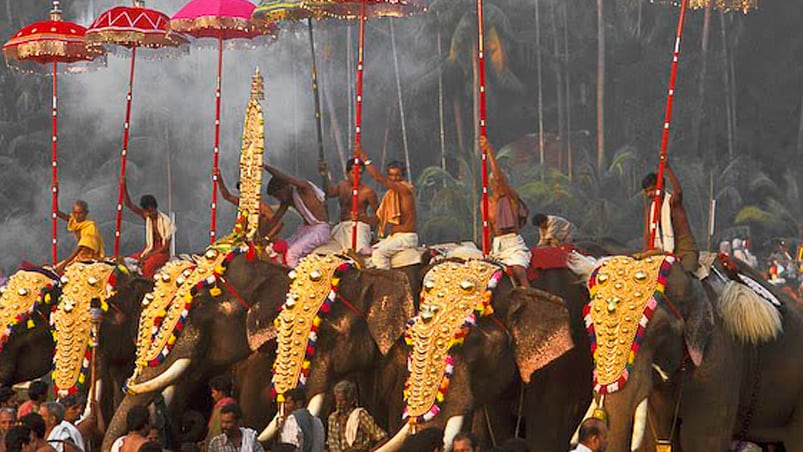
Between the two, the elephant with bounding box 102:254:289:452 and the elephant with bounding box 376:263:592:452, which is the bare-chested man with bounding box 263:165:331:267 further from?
the elephant with bounding box 376:263:592:452

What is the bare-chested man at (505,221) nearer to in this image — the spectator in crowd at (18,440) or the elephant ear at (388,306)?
the elephant ear at (388,306)

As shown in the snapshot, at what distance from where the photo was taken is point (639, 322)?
987 centimetres

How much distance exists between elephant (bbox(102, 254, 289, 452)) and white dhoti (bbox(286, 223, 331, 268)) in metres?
0.92

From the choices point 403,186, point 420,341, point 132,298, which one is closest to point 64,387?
point 132,298

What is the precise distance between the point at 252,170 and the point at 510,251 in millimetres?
2028

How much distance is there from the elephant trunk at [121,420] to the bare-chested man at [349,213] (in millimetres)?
2084

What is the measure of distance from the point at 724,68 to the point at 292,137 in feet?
24.2

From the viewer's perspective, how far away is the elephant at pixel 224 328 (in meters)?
11.7

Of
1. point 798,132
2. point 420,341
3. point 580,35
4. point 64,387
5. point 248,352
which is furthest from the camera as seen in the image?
point 580,35

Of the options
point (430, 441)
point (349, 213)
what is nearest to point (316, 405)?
point (349, 213)

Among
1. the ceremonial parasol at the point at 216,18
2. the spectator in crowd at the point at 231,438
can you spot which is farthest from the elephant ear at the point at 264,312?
the spectator in crowd at the point at 231,438

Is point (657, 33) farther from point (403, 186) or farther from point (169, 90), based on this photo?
point (403, 186)

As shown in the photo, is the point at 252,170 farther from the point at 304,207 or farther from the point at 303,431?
the point at 303,431

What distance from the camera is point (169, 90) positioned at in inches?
1214
